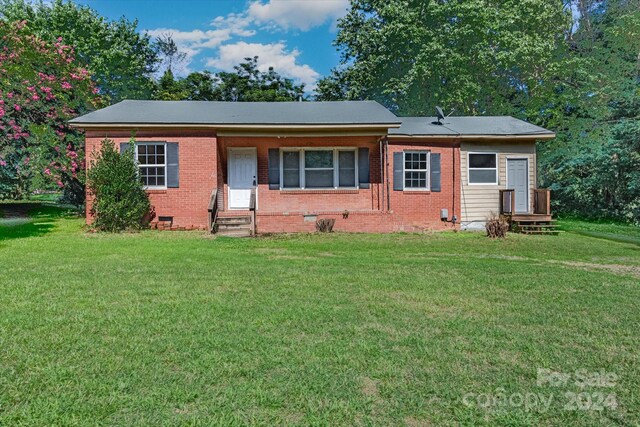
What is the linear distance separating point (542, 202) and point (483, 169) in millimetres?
2213

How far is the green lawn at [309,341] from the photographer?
8.27 ft

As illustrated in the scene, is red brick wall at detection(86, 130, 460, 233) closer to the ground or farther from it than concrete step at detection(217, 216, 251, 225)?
farther from it

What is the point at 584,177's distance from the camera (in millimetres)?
20594

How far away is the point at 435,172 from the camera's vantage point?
14188mm

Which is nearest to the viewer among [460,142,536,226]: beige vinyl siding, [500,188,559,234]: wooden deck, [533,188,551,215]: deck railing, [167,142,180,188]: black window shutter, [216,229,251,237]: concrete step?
[216,229,251,237]: concrete step

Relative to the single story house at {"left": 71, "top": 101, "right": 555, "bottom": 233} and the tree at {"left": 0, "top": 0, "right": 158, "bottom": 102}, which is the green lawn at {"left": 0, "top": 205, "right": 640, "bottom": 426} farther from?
the tree at {"left": 0, "top": 0, "right": 158, "bottom": 102}

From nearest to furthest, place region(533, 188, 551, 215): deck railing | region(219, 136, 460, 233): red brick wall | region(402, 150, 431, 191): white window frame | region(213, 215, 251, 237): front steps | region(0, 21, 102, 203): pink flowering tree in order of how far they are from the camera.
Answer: region(213, 215, 251, 237): front steps
region(533, 188, 551, 215): deck railing
region(219, 136, 460, 233): red brick wall
region(402, 150, 431, 191): white window frame
region(0, 21, 102, 203): pink flowering tree

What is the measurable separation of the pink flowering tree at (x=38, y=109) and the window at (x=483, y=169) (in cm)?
1339

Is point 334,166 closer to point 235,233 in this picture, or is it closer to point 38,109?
point 235,233

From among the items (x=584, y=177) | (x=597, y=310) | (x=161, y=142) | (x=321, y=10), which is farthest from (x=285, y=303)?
(x=321, y=10)

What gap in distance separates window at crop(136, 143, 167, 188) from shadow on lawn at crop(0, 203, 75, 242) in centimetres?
312

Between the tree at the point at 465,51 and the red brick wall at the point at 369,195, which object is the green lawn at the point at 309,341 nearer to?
the red brick wall at the point at 369,195

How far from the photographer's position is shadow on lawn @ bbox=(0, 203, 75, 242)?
11023 millimetres

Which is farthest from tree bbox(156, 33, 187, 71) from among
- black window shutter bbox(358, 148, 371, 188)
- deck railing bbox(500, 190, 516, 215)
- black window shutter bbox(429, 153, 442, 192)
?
deck railing bbox(500, 190, 516, 215)
